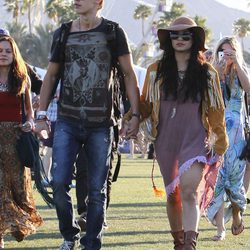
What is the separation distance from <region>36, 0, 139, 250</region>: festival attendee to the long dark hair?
301 mm

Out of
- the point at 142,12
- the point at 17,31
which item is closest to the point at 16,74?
the point at 17,31

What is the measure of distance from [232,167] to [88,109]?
8.41 ft

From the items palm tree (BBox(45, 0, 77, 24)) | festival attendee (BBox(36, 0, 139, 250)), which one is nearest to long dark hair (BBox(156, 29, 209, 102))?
festival attendee (BBox(36, 0, 139, 250))

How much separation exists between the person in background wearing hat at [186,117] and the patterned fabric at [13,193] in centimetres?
148

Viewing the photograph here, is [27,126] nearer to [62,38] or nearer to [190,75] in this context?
[62,38]

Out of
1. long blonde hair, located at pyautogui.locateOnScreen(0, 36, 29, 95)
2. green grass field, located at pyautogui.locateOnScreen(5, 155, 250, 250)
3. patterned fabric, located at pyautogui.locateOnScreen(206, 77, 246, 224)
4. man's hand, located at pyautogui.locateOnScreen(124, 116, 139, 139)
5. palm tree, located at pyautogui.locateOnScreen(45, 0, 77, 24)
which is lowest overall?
palm tree, located at pyautogui.locateOnScreen(45, 0, 77, 24)

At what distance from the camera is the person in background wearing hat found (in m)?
7.45

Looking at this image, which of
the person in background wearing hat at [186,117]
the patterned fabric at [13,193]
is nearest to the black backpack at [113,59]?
the person in background wearing hat at [186,117]

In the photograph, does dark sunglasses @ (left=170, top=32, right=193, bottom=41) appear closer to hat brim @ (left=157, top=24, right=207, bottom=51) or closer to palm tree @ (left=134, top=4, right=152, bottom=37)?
hat brim @ (left=157, top=24, right=207, bottom=51)

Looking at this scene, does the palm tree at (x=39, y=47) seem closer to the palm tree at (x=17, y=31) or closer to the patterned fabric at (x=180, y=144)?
the palm tree at (x=17, y=31)

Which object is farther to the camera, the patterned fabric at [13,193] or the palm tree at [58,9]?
the palm tree at [58,9]

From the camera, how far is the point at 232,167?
957 cm

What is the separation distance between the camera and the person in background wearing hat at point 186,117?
24.4 feet

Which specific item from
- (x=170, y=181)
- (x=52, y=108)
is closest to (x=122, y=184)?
(x=52, y=108)
